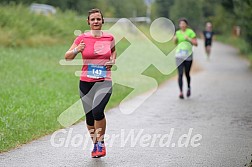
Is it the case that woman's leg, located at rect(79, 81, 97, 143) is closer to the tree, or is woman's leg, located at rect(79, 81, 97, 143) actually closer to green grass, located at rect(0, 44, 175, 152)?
green grass, located at rect(0, 44, 175, 152)

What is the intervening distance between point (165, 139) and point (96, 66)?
2261 millimetres

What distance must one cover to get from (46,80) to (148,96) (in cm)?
329

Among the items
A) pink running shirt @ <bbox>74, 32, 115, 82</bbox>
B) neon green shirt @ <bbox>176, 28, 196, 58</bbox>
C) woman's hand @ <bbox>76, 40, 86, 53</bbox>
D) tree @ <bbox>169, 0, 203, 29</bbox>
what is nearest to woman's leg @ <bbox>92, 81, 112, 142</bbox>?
pink running shirt @ <bbox>74, 32, 115, 82</bbox>

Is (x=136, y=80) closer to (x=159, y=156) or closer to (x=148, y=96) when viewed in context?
(x=148, y=96)

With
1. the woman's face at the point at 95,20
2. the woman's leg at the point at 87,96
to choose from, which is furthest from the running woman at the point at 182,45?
the woman's face at the point at 95,20

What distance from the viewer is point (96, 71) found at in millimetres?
7699

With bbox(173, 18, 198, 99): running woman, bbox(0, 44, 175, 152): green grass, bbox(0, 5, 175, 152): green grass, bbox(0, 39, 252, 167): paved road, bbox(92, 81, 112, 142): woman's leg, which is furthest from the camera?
bbox(173, 18, 198, 99): running woman

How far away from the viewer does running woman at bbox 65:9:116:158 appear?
7.64 metres

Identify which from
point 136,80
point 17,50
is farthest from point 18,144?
point 17,50

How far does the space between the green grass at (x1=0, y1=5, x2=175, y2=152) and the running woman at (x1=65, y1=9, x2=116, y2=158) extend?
1.47 meters

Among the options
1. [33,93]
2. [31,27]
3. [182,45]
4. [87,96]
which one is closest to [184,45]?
[182,45]

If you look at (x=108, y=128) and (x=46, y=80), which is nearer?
(x=108, y=128)

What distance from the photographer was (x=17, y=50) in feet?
80.0

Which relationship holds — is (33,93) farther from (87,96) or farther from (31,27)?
(31,27)
